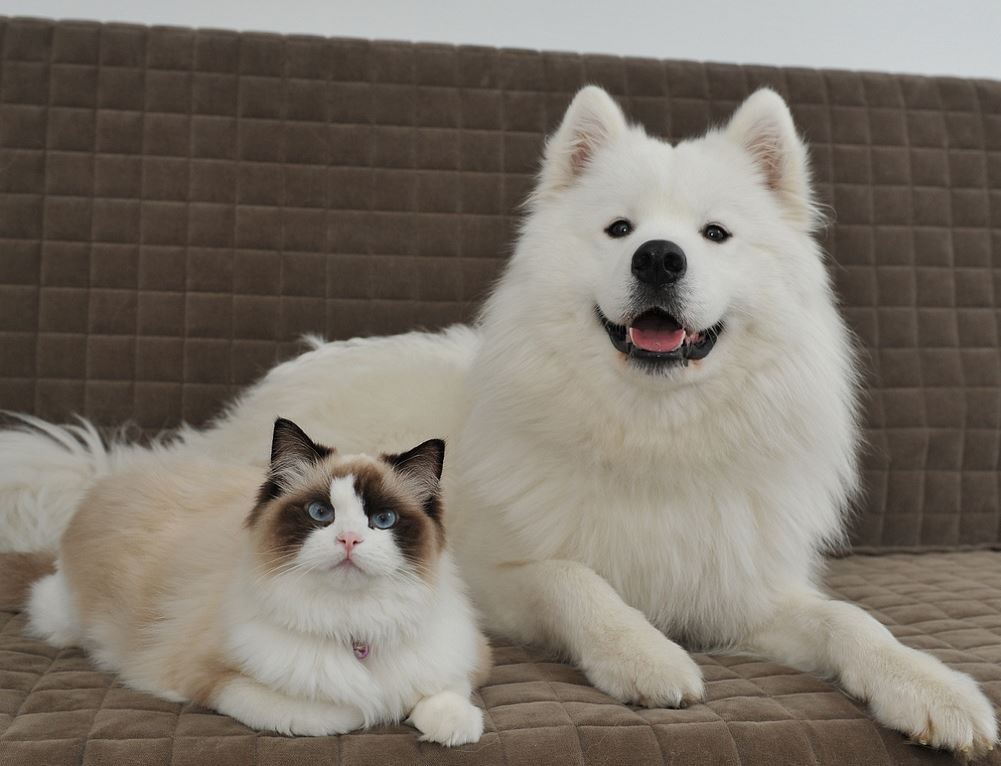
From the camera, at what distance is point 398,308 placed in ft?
9.21

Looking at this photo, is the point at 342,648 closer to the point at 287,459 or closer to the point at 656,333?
the point at 287,459

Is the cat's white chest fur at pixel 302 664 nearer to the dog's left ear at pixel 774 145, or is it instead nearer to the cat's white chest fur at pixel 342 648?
the cat's white chest fur at pixel 342 648

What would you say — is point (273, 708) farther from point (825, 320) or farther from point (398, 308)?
point (398, 308)

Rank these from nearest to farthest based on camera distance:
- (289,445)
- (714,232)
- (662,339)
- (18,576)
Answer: (289,445) < (662,339) < (714,232) < (18,576)

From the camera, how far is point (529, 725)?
151 centimetres

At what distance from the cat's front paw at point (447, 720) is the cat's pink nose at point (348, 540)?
29 cm

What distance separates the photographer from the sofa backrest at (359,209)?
2.68 meters

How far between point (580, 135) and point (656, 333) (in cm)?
54

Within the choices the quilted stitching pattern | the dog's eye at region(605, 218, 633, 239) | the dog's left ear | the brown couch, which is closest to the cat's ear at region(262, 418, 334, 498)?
the quilted stitching pattern

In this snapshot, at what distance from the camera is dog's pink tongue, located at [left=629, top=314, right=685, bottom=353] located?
184 centimetres

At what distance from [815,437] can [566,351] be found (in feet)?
1.71

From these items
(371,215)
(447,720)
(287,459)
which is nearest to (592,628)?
(447,720)

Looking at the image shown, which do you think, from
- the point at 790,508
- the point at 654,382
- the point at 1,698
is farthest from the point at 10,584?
the point at 790,508

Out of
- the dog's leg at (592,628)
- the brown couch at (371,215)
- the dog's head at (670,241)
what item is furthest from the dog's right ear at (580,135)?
the dog's leg at (592,628)
